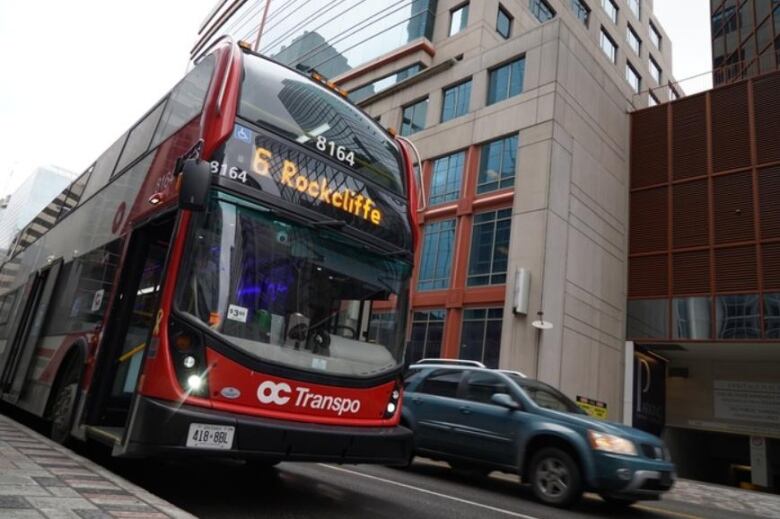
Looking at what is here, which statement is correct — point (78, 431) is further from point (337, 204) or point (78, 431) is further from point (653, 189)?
point (653, 189)

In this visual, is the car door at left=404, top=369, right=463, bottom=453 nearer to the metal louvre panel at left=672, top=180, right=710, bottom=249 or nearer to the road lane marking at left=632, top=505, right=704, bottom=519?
the road lane marking at left=632, top=505, right=704, bottom=519

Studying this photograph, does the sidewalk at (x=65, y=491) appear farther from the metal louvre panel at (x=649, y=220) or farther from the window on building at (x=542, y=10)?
the window on building at (x=542, y=10)

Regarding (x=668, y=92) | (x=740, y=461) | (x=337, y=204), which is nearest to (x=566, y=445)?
(x=337, y=204)

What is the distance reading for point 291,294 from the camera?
5.07m

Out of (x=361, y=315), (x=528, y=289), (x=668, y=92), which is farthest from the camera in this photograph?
(x=668, y=92)

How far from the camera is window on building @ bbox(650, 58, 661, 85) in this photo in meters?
44.5

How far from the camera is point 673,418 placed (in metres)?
24.8

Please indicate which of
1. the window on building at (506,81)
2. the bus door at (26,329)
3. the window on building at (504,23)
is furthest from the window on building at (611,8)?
the bus door at (26,329)

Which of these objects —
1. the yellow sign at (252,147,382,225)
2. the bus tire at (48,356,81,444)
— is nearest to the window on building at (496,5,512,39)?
the yellow sign at (252,147,382,225)

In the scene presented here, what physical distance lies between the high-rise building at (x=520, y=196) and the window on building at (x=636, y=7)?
1741 cm

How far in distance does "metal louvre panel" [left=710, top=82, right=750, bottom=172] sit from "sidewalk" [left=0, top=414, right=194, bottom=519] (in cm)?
2368

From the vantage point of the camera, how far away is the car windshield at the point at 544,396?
8000 millimetres

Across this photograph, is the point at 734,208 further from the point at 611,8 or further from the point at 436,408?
the point at 611,8

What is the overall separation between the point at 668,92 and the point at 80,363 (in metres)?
30.0
